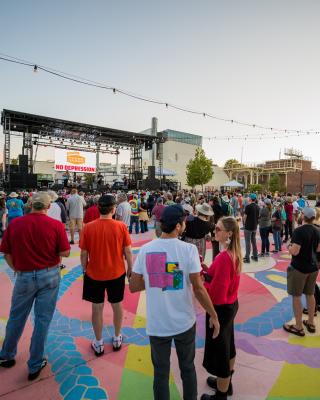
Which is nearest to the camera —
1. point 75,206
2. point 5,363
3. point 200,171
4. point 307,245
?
point 5,363

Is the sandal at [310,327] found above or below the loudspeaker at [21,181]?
below

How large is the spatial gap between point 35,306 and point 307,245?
3.33 m

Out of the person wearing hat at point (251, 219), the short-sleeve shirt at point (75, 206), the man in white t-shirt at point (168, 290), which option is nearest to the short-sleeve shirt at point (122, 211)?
the short-sleeve shirt at point (75, 206)

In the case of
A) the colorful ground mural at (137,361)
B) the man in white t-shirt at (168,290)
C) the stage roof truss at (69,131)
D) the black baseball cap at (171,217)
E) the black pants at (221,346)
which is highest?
the stage roof truss at (69,131)

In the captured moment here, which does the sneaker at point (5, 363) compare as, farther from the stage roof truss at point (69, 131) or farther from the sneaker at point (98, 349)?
the stage roof truss at point (69, 131)

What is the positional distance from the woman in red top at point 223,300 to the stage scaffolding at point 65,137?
62.5 ft

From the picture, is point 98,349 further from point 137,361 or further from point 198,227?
point 198,227

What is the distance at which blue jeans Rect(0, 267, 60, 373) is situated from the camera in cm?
253

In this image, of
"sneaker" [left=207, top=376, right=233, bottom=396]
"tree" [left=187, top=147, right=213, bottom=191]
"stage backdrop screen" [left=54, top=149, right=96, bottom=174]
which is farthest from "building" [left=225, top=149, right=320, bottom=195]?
"sneaker" [left=207, top=376, right=233, bottom=396]

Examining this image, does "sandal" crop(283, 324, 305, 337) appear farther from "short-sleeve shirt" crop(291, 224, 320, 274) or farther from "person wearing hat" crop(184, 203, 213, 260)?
"person wearing hat" crop(184, 203, 213, 260)

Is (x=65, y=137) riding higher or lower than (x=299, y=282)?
higher

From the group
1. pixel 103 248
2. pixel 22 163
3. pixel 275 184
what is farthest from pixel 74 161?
pixel 275 184

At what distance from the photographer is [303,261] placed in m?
3.25

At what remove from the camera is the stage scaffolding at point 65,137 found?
57.8 feet
